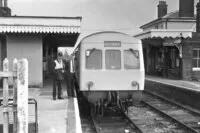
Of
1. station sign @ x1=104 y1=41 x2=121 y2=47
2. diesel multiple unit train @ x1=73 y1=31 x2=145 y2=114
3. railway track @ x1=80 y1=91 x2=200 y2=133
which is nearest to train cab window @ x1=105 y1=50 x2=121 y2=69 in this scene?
diesel multiple unit train @ x1=73 y1=31 x2=145 y2=114

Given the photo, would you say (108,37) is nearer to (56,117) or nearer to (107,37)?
(107,37)

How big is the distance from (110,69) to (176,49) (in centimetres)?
1326

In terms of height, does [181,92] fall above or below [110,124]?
above

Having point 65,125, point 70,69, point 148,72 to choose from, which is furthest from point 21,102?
point 148,72

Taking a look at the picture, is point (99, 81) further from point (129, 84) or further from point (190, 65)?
point (190, 65)

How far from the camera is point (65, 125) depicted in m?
7.26

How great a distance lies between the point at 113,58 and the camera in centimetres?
1123

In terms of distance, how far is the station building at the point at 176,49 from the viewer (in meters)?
21.1

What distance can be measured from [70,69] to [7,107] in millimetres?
8150

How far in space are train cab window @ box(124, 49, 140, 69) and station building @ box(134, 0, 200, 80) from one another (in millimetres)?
10081

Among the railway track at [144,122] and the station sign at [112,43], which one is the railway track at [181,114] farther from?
the station sign at [112,43]

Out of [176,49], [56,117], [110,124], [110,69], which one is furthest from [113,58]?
[176,49]

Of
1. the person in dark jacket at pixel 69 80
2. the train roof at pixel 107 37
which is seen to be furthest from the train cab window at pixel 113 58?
the person in dark jacket at pixel 69 80

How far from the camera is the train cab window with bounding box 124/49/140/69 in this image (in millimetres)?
11164
